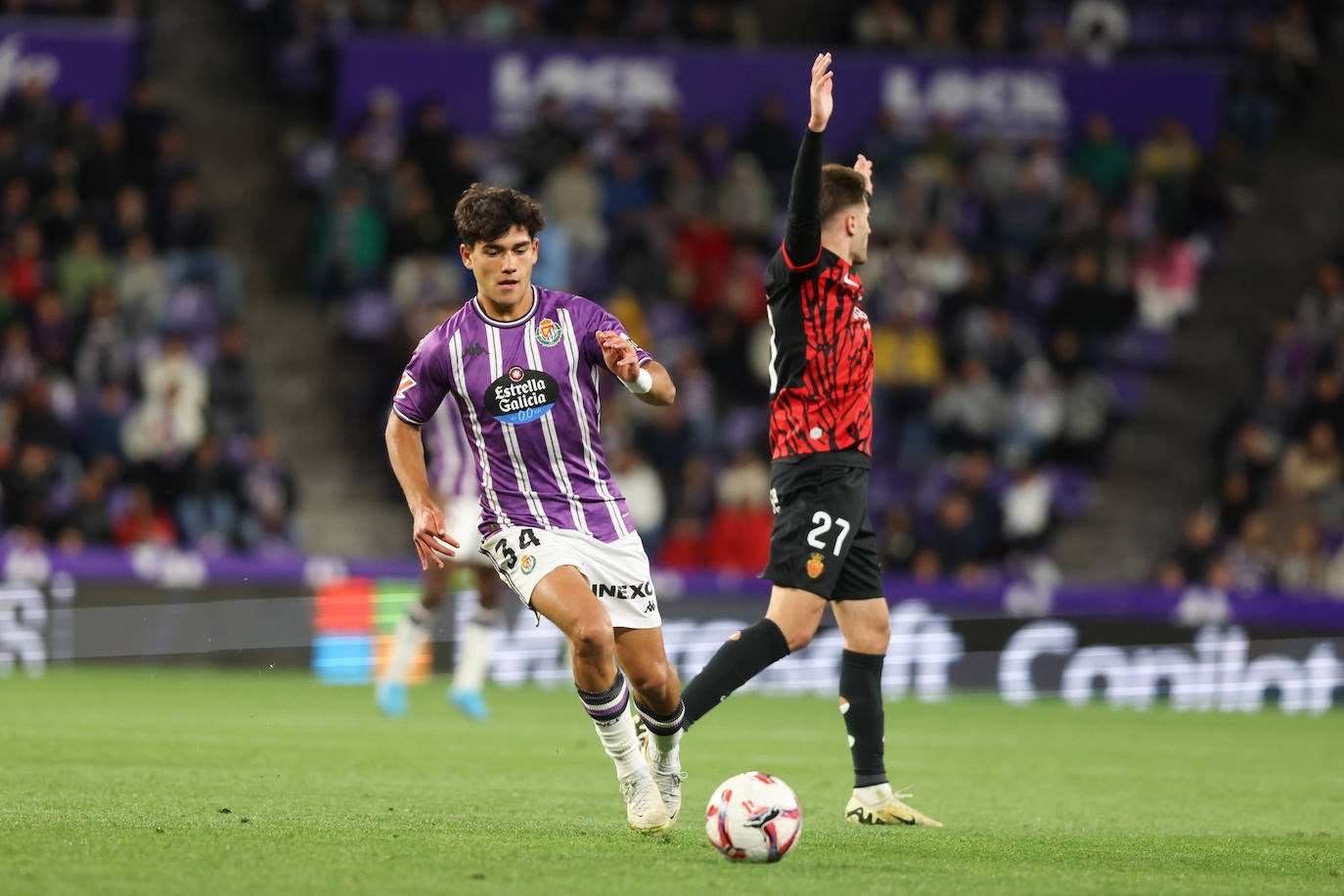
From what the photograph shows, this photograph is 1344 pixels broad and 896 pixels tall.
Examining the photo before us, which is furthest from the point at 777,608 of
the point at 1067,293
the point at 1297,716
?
the point at 1067,293

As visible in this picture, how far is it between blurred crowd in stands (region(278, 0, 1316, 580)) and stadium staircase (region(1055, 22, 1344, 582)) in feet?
0.98

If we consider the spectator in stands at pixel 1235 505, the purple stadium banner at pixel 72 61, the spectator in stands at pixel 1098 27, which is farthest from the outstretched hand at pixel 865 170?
the spectator in stands at pixel 1098 27

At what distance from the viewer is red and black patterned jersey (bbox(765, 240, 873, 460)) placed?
742 cm

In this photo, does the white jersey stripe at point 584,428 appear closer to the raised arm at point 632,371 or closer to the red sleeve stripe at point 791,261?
the raised arm at point 632,371

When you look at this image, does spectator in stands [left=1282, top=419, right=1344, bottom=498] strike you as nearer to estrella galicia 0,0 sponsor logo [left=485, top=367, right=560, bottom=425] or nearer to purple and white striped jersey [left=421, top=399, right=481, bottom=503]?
purple and white striped jersey [left=421, top=399, right=481, bottom=503]

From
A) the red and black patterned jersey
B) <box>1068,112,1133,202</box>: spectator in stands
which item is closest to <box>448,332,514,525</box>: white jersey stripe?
the red and black patterned jersey

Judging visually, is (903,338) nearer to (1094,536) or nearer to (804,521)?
(1094,536)

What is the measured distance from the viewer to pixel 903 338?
18.1 m

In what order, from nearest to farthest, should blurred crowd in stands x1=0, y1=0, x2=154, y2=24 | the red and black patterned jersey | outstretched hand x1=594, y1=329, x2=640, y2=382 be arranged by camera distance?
outstretched hand x1=594, y1=329, x2=640, y2=382
the red and black patterned jersey
blurred crowd in stands x1=0, y1=0, x2=154, y2=24

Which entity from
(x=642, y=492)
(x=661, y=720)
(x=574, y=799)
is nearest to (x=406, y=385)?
(x=661, y=720)

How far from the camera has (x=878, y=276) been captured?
18.5 m

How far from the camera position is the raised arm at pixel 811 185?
6848 mm

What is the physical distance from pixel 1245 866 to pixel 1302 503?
36.9 feet

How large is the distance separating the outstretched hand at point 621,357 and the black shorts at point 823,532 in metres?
1.15
